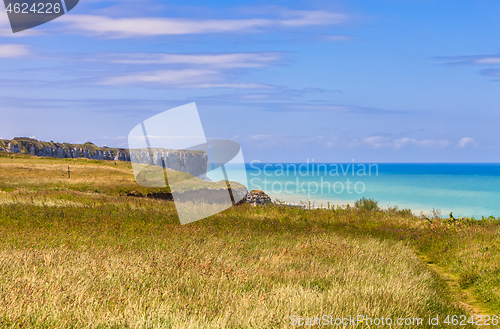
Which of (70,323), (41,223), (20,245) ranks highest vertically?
(70,323)

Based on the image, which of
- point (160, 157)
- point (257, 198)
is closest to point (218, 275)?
point (160, 157)

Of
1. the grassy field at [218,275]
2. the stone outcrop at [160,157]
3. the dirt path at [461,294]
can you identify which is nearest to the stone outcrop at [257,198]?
the stone outcrop at [160,157]

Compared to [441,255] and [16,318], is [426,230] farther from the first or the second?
[16,318]

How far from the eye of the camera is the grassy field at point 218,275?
446cm

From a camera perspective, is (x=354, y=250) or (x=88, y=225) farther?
(x=88, y=225)

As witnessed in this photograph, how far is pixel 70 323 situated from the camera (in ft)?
13.4

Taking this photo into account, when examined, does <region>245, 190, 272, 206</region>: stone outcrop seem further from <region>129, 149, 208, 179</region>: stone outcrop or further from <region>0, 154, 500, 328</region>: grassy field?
<region>0, 154, 500, 328</region>: grassy field

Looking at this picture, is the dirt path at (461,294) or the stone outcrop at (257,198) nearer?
the dirt path at (461,294)

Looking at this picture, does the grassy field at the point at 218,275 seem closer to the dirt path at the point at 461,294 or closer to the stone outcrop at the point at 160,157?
the dirt path at the point at 461,294

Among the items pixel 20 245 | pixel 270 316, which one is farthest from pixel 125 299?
pixel 20 245

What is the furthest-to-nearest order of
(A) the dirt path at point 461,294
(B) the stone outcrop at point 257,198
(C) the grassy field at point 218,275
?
(B) the stone outcrop at point 257,198, (A) the dirt path at point 461,294, (C) the grassy field at point 218,275

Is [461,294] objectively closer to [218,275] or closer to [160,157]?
[218,275]

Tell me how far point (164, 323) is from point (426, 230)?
501 inches

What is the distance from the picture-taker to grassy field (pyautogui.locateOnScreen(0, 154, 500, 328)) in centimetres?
446
